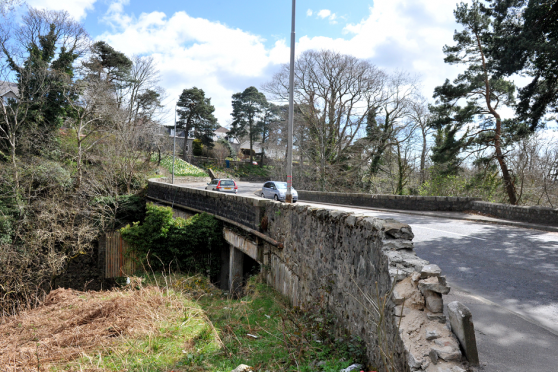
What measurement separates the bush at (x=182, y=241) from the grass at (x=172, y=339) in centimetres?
587

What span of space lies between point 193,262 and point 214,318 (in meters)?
7.29

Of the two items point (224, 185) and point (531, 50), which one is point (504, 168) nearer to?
point (531, 50)

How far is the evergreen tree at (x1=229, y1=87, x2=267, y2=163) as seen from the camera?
56688 mm

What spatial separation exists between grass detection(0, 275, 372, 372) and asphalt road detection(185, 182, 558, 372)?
65.4 inches

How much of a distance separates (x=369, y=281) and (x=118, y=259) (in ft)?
46.7

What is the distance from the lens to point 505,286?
233 inches

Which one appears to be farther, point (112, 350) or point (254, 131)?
point (254, 131)

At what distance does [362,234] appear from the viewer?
4.72 meters

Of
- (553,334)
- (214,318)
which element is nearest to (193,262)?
(214,318)

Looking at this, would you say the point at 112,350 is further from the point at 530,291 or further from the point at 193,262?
the point at 193,262

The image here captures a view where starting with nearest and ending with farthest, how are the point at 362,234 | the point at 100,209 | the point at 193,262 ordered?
the point at 362,234 < the point at 193,262 < the point at 100,209

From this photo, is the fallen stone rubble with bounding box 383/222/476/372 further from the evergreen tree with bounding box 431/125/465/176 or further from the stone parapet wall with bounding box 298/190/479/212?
the evergreen tree with bounding box 431/125/465/176

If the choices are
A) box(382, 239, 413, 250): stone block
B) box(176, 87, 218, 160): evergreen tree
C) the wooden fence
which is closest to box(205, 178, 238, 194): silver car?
the wooden fence

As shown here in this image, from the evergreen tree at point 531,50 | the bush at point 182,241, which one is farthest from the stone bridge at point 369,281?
the evergreen tree at point 531,50
